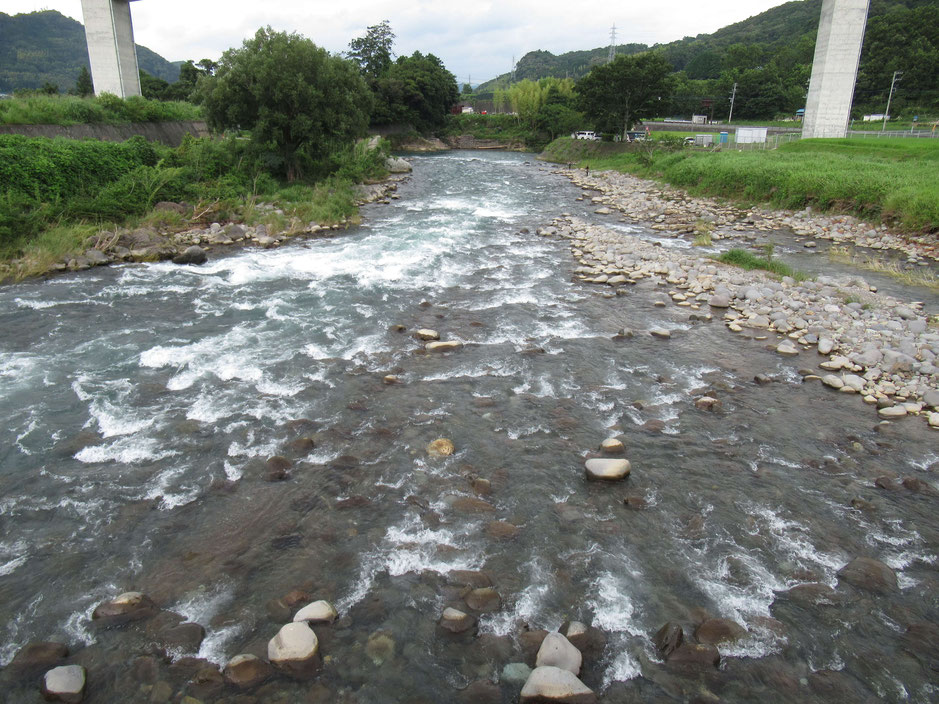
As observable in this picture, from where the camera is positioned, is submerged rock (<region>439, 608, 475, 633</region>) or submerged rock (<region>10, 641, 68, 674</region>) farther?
submerged rock (<region>439, 608, 475, 633</region>)

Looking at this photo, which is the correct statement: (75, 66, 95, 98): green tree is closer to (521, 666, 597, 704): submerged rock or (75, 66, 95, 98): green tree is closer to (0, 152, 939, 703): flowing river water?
(0, 152, 939, 703): flowing river water

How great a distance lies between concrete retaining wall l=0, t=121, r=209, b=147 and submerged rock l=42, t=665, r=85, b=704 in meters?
25.3

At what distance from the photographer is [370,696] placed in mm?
4090

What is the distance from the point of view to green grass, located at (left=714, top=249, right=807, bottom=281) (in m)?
14.7

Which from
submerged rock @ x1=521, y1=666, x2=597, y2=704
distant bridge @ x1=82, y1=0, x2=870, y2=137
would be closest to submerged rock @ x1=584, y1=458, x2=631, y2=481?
submerged rock @ x1=521, y1=666, x2=597, y2=704

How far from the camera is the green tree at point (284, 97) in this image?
23844 mm

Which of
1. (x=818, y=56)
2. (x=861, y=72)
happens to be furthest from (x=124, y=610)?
(x=861, y=72)

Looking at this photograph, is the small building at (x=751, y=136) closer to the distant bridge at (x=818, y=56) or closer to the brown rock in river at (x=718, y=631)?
the distant bridge at (x=818, y=56)

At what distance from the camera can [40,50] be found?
122 meters

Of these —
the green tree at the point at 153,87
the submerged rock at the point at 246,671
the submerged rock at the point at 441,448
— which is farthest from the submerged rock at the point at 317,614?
the green tree at the point at 153,87

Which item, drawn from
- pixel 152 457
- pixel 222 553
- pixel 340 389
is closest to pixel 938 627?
pixel 222 553

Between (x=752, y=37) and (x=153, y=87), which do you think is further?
(x=752, y=37)

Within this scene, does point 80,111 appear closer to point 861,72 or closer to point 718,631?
point 718,631

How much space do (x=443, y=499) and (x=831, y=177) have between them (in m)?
23.8
